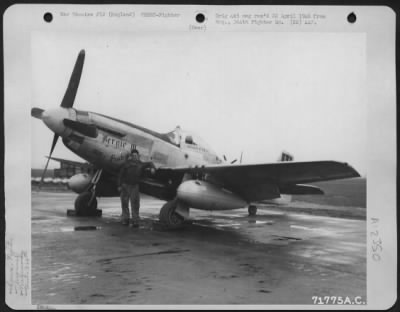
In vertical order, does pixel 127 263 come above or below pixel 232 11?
below

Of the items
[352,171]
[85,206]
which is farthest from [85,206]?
[352,171]

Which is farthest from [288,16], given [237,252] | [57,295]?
[57,295]

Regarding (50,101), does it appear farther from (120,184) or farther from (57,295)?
(57,295)

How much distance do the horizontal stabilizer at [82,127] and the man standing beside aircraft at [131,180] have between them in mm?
534

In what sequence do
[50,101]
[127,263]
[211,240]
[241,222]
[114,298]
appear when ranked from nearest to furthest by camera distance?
[114,298] < [127,263] < [50,101] < [211,240] < [241,222]

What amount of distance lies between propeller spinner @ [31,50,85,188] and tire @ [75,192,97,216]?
1.85m

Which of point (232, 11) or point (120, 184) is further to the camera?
point (120, 184)

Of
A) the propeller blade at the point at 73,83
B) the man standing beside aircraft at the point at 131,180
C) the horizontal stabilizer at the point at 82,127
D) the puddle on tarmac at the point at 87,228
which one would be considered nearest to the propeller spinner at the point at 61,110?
the propeller blade at the point at 73,83

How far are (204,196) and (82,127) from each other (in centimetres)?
171

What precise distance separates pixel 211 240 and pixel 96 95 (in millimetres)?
2129

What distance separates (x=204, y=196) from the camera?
4.74 metres

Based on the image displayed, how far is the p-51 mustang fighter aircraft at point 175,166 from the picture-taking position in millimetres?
4383

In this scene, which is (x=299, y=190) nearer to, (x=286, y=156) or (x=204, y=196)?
(x=286, y=156)

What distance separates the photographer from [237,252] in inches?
158
